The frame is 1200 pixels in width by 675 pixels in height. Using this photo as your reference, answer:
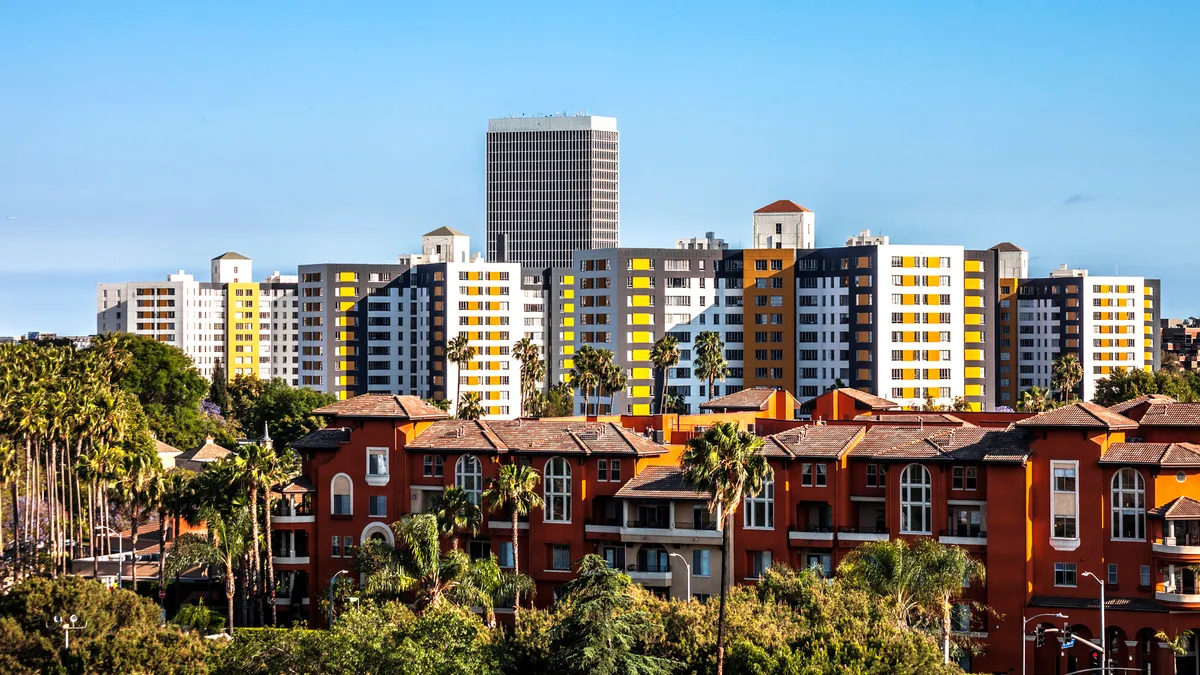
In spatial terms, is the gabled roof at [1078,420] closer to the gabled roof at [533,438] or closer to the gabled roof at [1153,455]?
the gabled roof at [1153,455]

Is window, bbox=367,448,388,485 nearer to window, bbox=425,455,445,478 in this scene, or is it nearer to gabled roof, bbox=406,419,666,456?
gabled roof, bbox=406,419,666,456

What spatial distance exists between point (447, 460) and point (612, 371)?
55820 mm

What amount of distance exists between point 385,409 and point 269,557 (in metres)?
13.2

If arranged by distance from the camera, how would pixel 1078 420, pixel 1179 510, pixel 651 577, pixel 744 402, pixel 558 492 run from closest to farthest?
pixel 1179 510 < pixel 1078 420 < pixel 651 577 < pixel 558 492 < pixel 744 402

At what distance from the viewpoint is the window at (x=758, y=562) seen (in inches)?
4301

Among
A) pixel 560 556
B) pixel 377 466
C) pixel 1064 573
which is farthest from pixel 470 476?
pixel 1064 573

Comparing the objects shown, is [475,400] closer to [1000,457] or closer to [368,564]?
[368,564]

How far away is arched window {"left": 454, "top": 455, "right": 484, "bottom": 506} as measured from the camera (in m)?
117

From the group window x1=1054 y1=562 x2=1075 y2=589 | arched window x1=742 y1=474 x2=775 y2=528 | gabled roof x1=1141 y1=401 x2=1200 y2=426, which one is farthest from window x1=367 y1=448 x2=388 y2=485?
gabled roof x1=1141 y1=401 x2=1200 y2=426

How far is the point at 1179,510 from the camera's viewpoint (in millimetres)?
99625

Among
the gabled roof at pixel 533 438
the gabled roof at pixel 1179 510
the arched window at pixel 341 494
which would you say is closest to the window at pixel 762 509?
the gabled roof at pixel 533 438

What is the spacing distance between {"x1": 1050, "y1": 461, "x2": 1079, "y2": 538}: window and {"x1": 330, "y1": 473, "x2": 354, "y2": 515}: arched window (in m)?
46.0

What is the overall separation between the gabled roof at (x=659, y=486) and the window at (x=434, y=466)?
1267 centimetres

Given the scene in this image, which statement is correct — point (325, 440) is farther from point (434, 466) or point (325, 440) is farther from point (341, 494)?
point (434, 466)
